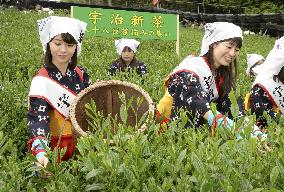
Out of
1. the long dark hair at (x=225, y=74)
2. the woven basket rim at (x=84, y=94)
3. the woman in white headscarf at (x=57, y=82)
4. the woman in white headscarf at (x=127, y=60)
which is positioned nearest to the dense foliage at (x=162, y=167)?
the woven basket rim at (x=84, y=94)

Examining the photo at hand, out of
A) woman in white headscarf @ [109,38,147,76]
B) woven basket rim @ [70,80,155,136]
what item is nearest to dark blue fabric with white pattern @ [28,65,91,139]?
woven basket rim @ [70,80,155,136]

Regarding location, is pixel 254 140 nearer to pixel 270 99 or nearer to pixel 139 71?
pixel 270 99

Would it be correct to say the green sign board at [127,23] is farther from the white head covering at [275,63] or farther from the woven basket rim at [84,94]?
the woven basket rim at [84,94]

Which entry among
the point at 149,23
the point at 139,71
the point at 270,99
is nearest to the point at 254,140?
the point at 270,99

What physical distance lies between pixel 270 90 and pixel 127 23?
7.62 metres

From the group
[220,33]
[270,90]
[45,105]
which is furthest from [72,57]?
[270,90]

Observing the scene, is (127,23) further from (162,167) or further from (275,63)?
(162,167)

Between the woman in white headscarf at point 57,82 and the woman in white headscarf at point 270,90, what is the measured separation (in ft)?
4.49

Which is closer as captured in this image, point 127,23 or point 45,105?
point 45,105

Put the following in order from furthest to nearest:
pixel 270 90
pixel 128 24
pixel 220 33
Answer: pixel 128 24, pixel 270 90, pixel 220 33

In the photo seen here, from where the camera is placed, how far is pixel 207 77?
11.8ft

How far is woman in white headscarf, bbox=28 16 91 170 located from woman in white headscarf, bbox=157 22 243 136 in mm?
684

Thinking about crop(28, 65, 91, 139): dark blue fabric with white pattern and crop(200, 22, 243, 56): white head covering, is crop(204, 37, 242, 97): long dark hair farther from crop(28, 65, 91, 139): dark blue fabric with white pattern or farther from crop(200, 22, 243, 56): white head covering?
crop(28, 65, 91, 139): dark blue fabric with white pattern

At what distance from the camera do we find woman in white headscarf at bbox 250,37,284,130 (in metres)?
3.81
